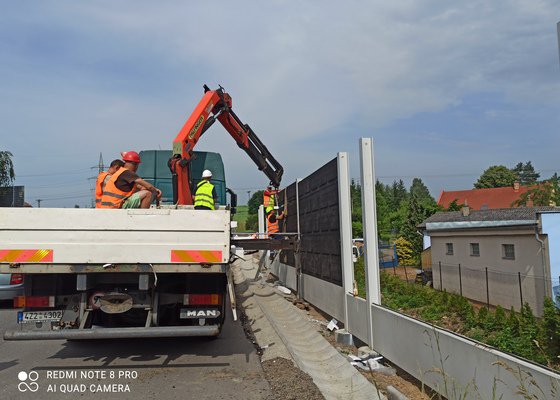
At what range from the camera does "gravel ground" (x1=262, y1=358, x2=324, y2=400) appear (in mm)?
5234

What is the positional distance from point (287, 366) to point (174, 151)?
588 cm

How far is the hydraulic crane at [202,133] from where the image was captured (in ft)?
34.0

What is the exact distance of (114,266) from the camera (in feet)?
19.5

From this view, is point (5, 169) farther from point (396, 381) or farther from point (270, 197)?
point (396, 381)


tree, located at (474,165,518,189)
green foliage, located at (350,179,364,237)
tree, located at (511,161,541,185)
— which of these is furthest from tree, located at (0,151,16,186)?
tree, located at (511,161,541,185)

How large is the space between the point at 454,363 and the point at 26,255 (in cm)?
497

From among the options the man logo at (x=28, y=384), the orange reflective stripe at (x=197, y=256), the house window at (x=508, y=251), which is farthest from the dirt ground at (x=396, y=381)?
the house window at (x=508, y=251)

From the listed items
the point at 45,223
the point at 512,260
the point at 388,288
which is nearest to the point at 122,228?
the point at 45,223

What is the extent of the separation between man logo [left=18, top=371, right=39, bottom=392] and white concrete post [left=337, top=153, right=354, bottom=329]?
458 centimetres

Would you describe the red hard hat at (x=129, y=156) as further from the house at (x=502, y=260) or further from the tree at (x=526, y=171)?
the tree at (x=526, y=171)

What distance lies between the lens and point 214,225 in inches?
241

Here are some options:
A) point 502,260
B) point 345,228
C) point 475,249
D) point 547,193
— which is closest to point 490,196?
point 547,193

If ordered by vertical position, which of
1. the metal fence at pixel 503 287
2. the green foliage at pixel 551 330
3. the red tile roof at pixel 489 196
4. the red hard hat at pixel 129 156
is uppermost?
the red tile roof at pixel 489 196

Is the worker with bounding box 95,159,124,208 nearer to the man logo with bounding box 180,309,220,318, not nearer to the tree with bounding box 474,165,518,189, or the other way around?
the man logo with bounding box 180,309,220,318
